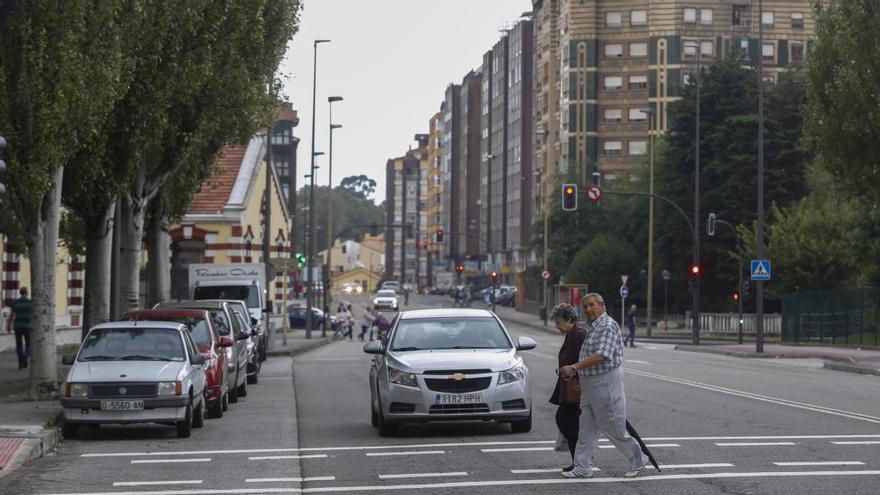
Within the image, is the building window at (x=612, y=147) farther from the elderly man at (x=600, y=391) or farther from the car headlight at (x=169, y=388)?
the elderly man at (x=600, y=391)

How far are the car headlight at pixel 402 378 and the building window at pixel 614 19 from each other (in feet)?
304

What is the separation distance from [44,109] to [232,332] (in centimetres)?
534

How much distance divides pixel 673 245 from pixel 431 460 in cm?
6747

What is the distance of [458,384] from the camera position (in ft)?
58.0

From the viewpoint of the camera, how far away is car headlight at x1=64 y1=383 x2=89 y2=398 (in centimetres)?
1848

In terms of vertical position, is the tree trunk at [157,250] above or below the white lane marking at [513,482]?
above

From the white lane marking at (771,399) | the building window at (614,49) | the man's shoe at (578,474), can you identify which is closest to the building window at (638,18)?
the building window at (614,49)

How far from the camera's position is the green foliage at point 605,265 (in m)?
89.1

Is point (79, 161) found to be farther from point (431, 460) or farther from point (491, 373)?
point (431, 460)

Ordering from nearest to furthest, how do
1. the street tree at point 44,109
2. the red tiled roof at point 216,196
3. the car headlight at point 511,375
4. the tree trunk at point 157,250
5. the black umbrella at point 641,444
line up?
1. the black umbrella at point 641,444
2. the car headlight at point 511,375
3. the street tree at point 44,109
4. the tree trunk at point 157,250
5. the red tiled roof at point 216,196

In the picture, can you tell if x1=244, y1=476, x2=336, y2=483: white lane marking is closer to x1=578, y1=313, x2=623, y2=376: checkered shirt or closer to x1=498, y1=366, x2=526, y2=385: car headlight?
x1=578, y1=313, x2=623, y2=376: checkered shirt

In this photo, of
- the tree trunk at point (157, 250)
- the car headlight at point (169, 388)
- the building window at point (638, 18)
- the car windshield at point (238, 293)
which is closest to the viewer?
the car headlight at point (169, 388)

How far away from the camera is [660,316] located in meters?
88.7

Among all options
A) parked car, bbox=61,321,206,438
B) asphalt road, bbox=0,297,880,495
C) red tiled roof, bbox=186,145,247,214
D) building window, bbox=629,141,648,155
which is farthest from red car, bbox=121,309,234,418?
building window, bbox=629,141,648,155
